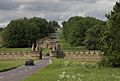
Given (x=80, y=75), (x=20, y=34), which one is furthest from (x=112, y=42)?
(x=20, y=34)

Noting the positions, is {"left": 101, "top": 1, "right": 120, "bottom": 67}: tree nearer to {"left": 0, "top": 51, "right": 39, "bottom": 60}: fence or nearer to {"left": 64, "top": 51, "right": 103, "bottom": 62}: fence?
{"left": 64, "top": 51, "right": 103, "bottom": 62}: fence

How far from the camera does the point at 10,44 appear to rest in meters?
175

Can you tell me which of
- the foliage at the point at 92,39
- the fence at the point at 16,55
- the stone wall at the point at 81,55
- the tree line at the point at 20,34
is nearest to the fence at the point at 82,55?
the stone wall at the point at 81,55

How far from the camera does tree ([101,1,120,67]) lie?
5328cm

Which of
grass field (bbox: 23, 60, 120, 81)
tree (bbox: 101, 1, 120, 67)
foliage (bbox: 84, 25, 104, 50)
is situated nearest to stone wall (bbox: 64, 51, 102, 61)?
foliage (bbox: 84, 25, 104, 50)

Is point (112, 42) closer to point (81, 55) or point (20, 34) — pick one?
point (81, 55)

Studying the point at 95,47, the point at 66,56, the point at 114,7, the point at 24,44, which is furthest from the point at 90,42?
the point at 114,7

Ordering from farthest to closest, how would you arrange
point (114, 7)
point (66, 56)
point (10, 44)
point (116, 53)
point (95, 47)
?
1. point (10, 44)
2. point (95, 47)
3. point (66, 56)
4. point (114, 7)
5. point (116, 53)

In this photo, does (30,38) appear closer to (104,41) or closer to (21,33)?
(21,33)

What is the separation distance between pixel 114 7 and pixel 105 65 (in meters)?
11.2

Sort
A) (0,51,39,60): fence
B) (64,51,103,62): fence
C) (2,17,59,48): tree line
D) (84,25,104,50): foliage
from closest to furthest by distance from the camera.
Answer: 1. (64,51,103,62): fence
2. (0,51,39,60): fence
3. (84,25,104,50): foliage
4. (2,17,59,48): tree line

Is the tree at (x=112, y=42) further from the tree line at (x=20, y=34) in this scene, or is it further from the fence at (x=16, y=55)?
the tree line at (x=20, y=34)

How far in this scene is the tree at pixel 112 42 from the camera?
175 feet

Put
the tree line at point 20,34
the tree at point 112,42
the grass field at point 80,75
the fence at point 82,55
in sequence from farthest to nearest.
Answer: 1. the tree line at point 20,34
2. the fence at point 82,55
3. the tree at point 112,42
4. the grass field at point 80,75
